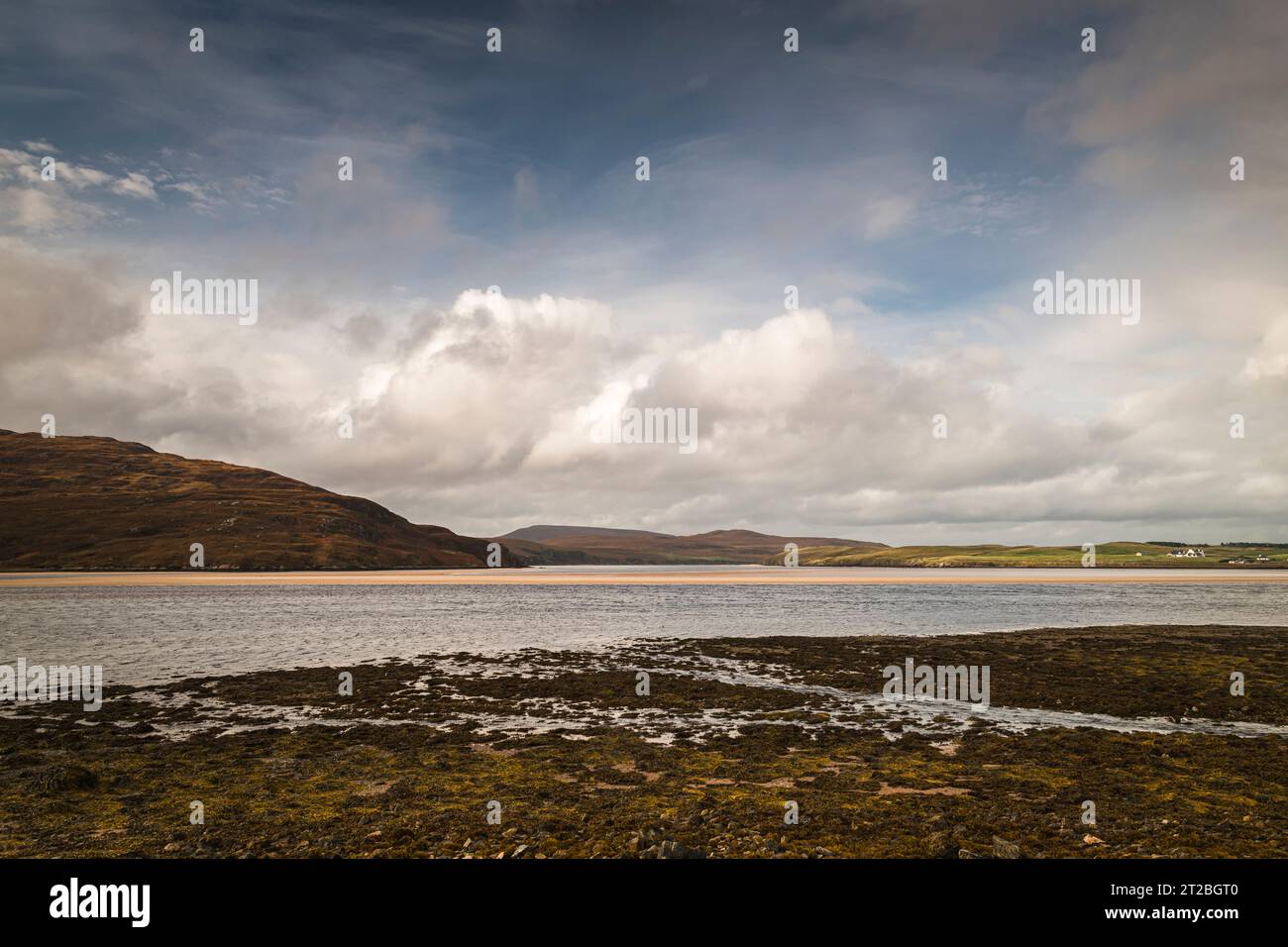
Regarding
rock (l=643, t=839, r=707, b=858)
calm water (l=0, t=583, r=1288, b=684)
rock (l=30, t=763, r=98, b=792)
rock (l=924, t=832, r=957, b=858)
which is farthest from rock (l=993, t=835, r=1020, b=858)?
calm water (l=0, t=583, r=1288, b=684)

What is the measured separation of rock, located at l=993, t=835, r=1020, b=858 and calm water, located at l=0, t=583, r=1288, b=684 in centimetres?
3778

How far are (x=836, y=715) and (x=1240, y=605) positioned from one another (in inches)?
3365

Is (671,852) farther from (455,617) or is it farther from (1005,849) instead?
(455,617)

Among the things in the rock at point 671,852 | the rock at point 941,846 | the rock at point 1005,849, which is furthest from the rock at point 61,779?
the rock at point 1005,849

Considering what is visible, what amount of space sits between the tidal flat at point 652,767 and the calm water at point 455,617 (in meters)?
12.7

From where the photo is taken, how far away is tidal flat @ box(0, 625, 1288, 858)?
1430 cm

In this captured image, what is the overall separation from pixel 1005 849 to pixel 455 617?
67889mm

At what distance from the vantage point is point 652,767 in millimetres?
20391

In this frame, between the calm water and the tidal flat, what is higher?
the tidal flat

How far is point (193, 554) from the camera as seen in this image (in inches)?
7431

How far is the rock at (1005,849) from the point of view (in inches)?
508

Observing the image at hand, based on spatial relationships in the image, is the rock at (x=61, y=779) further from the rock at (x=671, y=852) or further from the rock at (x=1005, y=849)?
the rock at (x=1005, y=849)

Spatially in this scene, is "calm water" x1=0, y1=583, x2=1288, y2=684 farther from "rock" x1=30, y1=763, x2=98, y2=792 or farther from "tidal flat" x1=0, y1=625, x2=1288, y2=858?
"rock" x1=30, y1=763, x2=98, y2=792

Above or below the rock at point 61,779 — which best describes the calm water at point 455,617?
below
